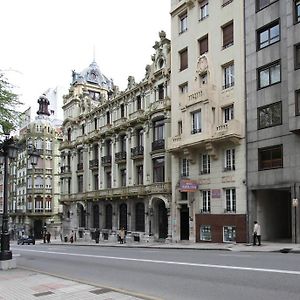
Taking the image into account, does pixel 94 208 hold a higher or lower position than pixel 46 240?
higher

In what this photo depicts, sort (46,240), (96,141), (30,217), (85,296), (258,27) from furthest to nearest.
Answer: (30,217)
(46,240)
(96,141)
(258,27)
(85,296)

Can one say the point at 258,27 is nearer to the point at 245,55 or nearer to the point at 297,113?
the point at 245,55

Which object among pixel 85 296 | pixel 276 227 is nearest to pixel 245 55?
pixel 276 227

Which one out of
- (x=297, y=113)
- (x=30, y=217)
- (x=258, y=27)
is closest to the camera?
(x=297, y=113)

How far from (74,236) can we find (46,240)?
6.82 metres

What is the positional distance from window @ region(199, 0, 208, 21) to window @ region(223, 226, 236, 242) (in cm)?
1591

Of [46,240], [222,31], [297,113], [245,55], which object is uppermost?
[222,31]

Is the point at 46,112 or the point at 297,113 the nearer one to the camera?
the point at 297,113

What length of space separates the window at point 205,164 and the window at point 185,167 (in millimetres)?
1740

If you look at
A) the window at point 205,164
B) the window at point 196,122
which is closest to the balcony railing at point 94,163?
the window at point 205,164

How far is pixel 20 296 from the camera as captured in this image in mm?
10531

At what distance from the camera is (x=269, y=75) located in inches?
1134

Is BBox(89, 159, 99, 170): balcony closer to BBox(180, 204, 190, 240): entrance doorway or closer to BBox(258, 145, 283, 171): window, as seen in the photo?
BBox(180, 204, 190, 240): entrance doorway

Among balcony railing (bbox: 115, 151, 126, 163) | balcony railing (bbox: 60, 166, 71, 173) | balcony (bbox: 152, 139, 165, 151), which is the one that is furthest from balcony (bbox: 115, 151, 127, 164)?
balcony railing (bbox: 60, 166, 71, 173)
